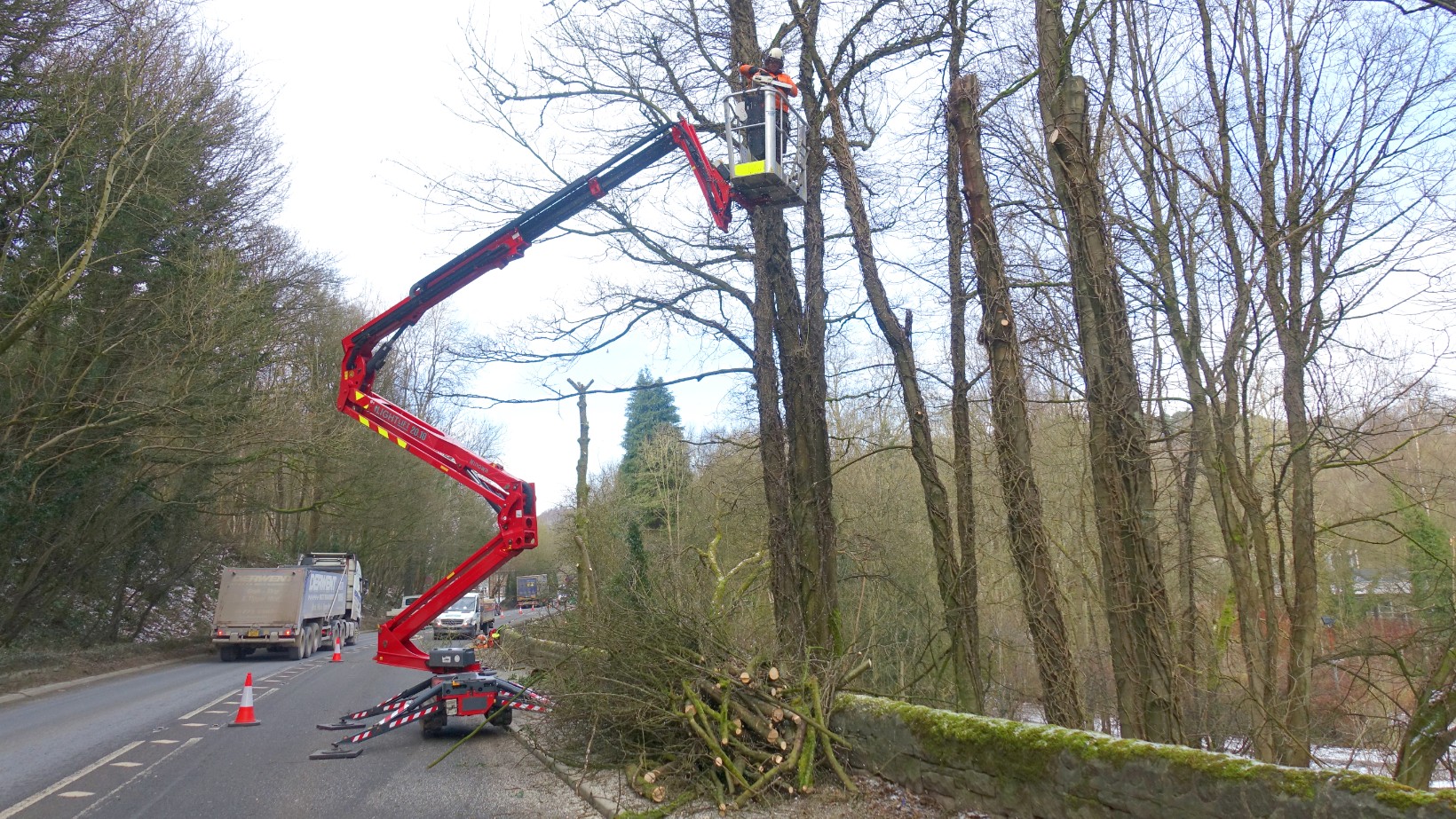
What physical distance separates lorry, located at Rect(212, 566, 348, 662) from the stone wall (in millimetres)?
22400

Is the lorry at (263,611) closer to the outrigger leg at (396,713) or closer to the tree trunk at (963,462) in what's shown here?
the outrigger leg at (396,713)

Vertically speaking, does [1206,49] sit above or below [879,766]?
above

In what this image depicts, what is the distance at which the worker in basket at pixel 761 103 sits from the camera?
7914 mm

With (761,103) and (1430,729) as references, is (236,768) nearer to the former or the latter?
(761,103)

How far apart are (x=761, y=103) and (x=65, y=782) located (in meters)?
8.39

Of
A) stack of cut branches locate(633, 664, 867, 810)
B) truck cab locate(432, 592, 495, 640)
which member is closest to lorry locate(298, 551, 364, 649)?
truck cab locate(432, 592, 495, 640)

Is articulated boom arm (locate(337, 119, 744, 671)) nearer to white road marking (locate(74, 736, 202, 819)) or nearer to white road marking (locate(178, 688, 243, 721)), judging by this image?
white road marking (locate(74, 736, 202, 819))

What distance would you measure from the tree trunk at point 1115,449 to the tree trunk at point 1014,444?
52 centimetres

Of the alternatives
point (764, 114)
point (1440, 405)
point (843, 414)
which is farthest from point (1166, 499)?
point (843, 414)

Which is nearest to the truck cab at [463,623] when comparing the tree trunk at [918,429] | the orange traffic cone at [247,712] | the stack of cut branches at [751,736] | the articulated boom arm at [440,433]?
the orange traffic cone at [247,712]

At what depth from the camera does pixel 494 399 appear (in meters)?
12.0

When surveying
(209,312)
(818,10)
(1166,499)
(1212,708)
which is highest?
(818,10)

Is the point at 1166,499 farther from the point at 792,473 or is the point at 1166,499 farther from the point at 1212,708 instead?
the point at 792,473

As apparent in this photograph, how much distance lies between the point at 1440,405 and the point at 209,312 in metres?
19.9
